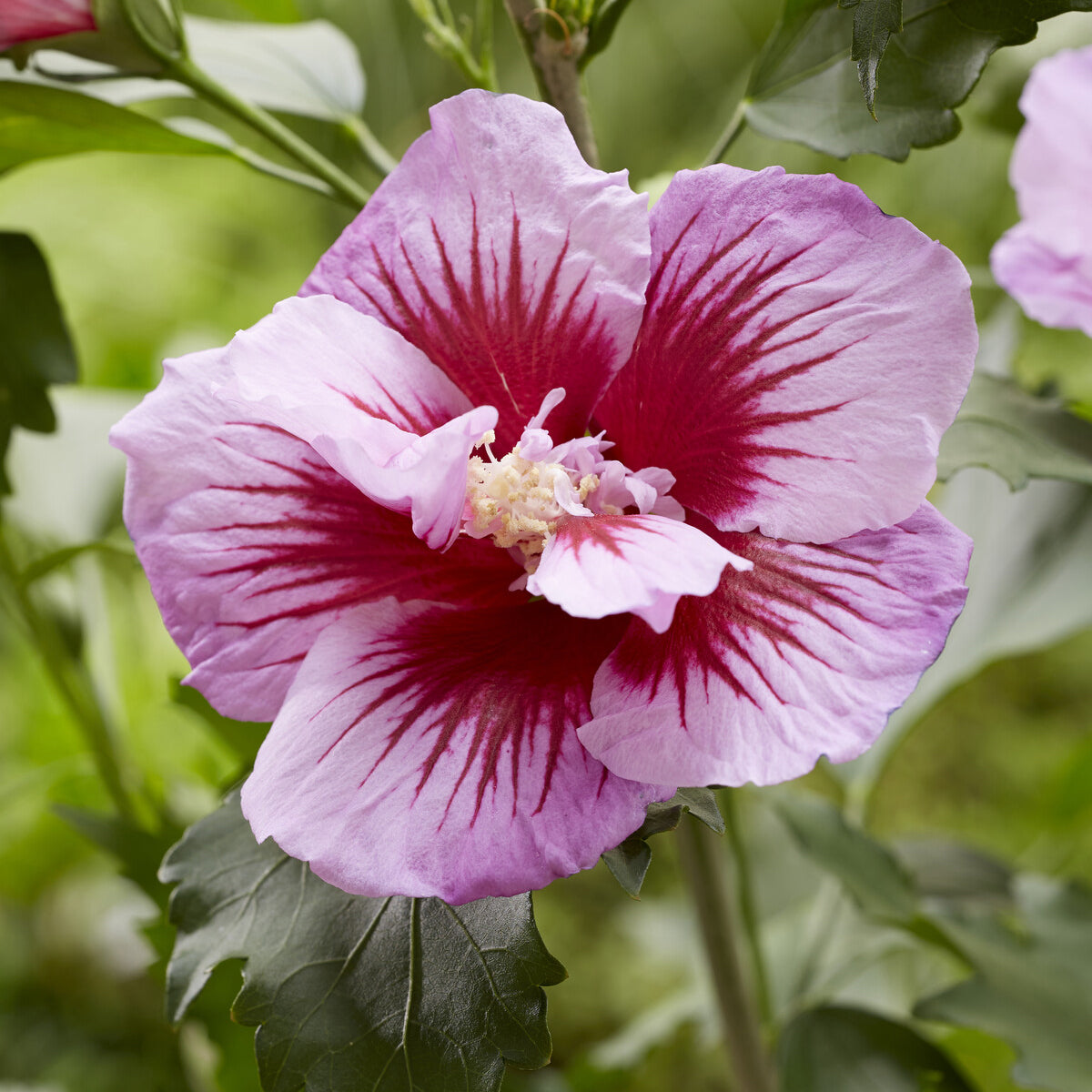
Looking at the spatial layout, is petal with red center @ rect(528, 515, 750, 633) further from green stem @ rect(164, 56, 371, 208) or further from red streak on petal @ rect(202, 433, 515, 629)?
green stem @ rect(164, 56, 371, 208)

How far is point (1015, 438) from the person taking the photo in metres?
0.39

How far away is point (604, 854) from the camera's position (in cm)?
29

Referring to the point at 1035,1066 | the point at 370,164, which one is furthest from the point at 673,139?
the point at 1035,1066

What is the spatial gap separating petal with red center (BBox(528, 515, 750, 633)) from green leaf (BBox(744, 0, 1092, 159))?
0.16 m

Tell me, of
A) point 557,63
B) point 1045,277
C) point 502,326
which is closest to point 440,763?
point 502,326

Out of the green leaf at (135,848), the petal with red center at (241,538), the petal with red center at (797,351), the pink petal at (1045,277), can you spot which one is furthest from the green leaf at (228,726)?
the pink petal at (1045,277)

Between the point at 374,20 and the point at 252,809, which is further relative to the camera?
the point at 374,20

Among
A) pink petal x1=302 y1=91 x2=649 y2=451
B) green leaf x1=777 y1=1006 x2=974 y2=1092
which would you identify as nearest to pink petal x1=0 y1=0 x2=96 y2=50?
pink petal x1=302 y1=91 x2=649 y2=451

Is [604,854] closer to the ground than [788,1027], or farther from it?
farther from it

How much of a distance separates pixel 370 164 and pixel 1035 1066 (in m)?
0.48

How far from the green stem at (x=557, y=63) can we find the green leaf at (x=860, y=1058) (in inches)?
16.2

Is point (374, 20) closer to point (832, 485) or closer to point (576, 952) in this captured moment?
point (576, 952)

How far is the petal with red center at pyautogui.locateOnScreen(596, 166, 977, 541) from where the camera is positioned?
281mm

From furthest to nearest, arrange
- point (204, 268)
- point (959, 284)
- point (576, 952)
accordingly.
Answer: point (204, 268)
point (576, 952)
point (959, 284)
